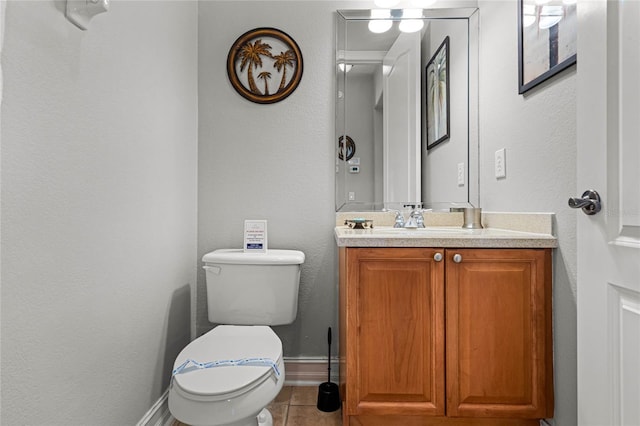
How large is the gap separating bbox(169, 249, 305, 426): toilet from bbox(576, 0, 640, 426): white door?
36.0 inches

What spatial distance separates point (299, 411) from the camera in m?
1.60

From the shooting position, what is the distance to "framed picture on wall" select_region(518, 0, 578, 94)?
1129 mm

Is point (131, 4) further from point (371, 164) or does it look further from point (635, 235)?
point (635, 235)

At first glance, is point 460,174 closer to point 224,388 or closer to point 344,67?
point 344,67

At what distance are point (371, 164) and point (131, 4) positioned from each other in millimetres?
1232

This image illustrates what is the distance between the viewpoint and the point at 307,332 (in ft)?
6.19

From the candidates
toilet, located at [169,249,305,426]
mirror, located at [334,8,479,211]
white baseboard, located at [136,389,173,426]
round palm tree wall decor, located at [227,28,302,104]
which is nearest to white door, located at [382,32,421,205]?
mirror, located at [334,8,479,211]

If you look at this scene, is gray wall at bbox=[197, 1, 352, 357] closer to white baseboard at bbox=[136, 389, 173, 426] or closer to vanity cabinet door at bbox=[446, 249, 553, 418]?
white baseboard at bbox=[136, 389, 173, 426]

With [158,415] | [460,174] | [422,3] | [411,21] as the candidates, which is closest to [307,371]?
[158,415]

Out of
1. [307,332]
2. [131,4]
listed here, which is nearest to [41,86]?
[131,4]

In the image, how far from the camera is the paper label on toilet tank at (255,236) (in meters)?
1.74

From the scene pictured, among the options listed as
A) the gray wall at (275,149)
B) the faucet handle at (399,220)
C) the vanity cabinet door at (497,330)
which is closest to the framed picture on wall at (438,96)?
the faucet handle at (399,220)

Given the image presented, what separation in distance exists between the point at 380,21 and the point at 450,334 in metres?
1.58

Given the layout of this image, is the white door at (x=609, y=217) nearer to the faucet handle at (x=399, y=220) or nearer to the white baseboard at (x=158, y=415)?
the faucet handle at (x=399, y=220)
